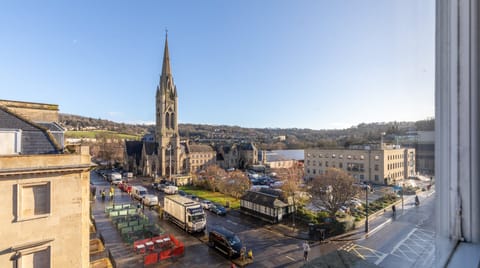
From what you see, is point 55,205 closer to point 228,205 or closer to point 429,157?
point 429,157

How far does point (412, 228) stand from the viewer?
0.79 meters

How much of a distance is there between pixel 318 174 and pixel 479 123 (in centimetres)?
285

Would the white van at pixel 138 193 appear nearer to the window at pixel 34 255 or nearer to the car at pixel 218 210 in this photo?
the car at pixel 218 210

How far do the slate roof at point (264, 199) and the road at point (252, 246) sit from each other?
656 mm

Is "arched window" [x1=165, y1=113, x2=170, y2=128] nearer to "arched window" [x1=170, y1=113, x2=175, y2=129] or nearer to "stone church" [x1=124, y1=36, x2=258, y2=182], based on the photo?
"stone church" [x1=124, y1=36, x2=258, y2=182]

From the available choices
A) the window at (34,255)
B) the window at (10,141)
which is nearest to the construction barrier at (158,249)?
the window at (34,255)

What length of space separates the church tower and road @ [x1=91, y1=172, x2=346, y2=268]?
1200 centimetres

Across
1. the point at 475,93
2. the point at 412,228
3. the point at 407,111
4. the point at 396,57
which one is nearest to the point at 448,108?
the point at 475,93

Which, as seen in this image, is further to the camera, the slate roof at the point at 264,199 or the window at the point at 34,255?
the slate roof at the point at 264,199

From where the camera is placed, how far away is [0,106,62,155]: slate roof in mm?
2449

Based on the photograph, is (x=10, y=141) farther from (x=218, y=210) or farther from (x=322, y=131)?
(x=218, y=210)

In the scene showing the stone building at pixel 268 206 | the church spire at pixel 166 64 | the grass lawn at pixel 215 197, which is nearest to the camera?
the stone building at pixel 268 206

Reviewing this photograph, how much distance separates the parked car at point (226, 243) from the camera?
199 inches

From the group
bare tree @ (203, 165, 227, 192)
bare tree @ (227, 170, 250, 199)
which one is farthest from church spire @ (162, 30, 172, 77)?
bare tree @ (227, 170, 250, 199)
